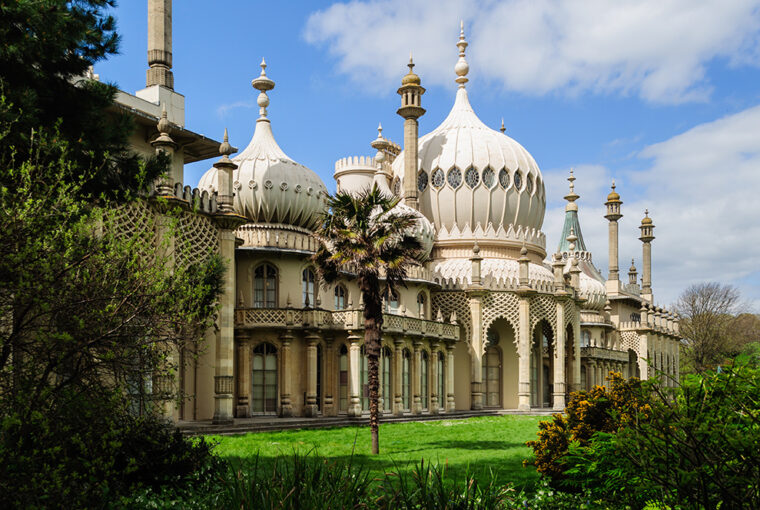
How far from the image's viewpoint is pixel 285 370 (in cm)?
2741

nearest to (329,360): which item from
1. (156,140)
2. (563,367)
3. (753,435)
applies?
(156,140)

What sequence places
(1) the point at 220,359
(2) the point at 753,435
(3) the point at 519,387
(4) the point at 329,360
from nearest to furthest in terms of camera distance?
1. (2) the point at 753,435
2. (1) the point at 220,359
3. (4) the point at 329,360
4. (3) the point at 519,387

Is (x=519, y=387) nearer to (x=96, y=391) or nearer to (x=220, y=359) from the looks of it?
(x=220, y=359)

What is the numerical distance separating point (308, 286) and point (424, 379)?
7.14 m

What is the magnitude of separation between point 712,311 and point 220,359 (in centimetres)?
5424

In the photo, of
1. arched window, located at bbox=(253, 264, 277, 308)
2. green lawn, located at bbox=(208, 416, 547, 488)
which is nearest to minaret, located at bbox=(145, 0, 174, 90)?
arched window, located at bbox=(253, 264, 277, 308)

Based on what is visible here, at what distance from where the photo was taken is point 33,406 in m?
7.83

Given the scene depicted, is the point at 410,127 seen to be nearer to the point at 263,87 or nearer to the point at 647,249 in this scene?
the point at 263,87

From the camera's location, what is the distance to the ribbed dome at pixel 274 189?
2859 centimetres

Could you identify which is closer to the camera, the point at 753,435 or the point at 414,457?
the point at 753,435

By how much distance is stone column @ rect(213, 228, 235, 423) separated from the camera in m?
23.1

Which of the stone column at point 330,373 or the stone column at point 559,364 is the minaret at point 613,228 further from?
the stone column at point 330,373

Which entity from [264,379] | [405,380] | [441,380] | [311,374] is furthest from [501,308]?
[264,379]

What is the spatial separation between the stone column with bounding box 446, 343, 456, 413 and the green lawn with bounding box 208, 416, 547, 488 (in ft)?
18.6
